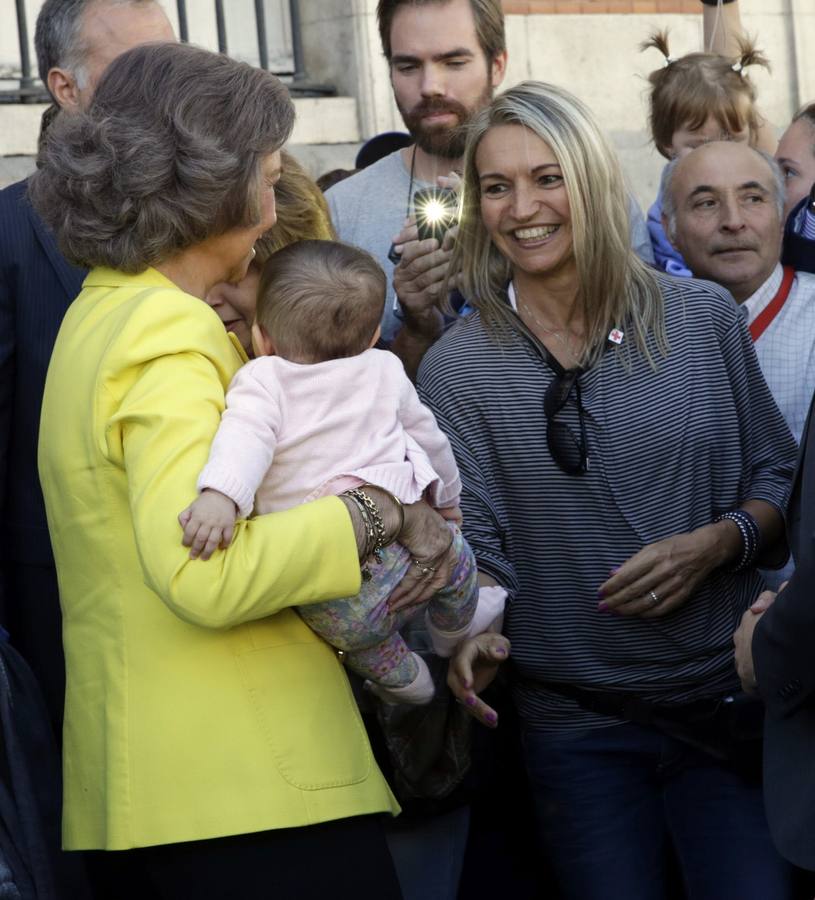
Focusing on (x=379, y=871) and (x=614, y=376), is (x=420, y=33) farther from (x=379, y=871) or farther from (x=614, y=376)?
(x=379, y=871)

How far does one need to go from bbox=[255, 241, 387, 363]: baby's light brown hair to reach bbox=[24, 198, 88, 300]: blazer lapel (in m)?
0.80

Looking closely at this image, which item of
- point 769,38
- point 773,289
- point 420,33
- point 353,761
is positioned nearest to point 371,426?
point 353,761

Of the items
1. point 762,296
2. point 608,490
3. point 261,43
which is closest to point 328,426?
point 608,490

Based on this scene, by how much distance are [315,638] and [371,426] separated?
38 centimetres

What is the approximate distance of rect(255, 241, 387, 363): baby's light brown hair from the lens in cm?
250

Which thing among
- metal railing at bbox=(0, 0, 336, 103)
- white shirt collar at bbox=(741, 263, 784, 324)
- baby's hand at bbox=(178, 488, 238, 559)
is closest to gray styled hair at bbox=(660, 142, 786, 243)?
white shirt collar at bbox=(741, 263, 784, 324)

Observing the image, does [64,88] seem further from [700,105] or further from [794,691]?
[700,105]

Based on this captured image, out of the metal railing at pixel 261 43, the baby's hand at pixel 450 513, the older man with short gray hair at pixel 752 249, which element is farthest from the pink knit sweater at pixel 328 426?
the metal railing at pixel 261 43

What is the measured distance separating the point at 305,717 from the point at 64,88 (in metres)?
2.00

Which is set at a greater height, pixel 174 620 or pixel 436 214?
pixel 436 214

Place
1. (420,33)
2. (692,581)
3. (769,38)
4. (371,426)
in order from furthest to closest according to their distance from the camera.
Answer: (769,38) < (420,33) < (692,581) < (371,426)

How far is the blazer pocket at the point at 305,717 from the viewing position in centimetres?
227

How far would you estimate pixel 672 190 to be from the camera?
4.29 meters

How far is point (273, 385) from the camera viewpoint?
2357mm
